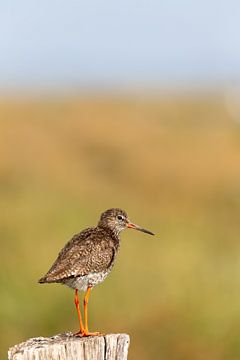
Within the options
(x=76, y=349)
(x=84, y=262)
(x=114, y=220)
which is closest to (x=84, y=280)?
(x=84, y=262)

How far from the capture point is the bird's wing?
6.33 metres

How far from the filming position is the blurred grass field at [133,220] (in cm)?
1116

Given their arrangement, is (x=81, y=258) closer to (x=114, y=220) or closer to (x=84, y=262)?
(x=84, y=262)

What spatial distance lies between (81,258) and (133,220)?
32.4 ft

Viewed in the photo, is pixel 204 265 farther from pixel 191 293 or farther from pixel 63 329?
pixel 63 329

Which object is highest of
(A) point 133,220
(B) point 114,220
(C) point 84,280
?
(A) point 133,220

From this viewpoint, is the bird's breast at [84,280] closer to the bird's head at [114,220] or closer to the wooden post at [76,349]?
the bird's head at [114,220]

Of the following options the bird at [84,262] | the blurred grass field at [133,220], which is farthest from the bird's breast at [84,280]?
the blurred grass field at [133,220]

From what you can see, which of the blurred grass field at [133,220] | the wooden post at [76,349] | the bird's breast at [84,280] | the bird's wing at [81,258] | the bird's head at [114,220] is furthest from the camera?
the blurred grass field at [133,220]

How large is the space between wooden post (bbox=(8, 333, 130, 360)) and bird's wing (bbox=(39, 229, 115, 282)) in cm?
77

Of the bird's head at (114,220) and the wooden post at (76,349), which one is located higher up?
the bird's head at (114,220)

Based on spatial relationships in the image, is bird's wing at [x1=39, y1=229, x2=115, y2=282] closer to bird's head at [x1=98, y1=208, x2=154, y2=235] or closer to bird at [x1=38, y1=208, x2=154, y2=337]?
bird at [x1=38, y1=208, x2=154, y2=337]

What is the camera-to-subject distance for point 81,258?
650cm

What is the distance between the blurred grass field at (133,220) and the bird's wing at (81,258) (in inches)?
159
